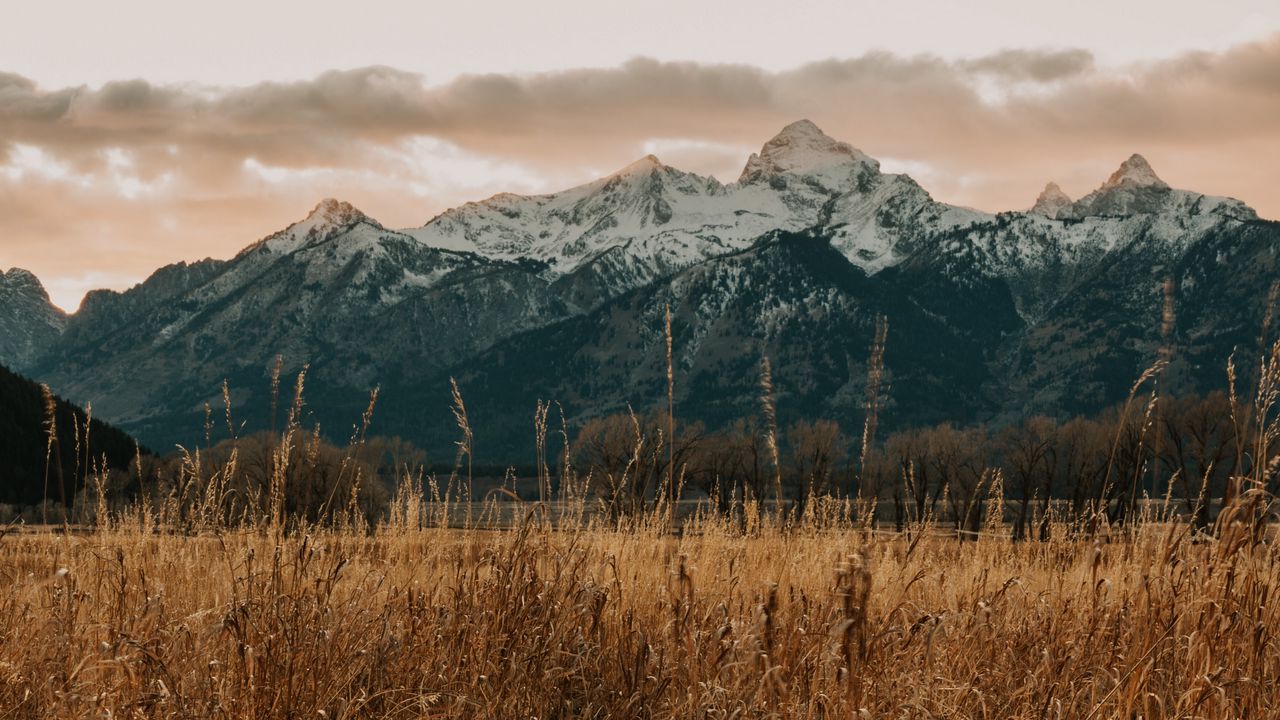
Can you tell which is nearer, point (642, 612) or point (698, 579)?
point (642, 612)

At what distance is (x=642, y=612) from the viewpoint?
823 centimetres

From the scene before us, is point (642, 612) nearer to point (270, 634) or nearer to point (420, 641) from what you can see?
point (420, 641)

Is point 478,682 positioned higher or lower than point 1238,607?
lower

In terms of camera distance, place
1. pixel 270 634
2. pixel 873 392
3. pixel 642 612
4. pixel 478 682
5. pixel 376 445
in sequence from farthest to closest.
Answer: pixel 376 445 → pixel 642 612 → pixel 873 392 → pixel 478 682 → pixel 270 634

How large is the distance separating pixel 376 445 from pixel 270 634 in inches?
6079

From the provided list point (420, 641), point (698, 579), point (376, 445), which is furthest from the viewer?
point (376, 445)

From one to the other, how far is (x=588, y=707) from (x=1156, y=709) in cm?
320

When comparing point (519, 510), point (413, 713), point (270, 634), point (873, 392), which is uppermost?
point (873, 392)

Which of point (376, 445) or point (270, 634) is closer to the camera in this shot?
point (270, 634)

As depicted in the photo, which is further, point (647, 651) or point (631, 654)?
point (631, 654)

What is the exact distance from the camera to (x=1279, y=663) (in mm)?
6602

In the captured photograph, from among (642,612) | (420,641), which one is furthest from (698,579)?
(420,641)

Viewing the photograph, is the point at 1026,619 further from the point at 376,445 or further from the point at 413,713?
the point at 376,445

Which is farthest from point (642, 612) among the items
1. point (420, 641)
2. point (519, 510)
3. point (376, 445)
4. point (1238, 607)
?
point (376, 445)
